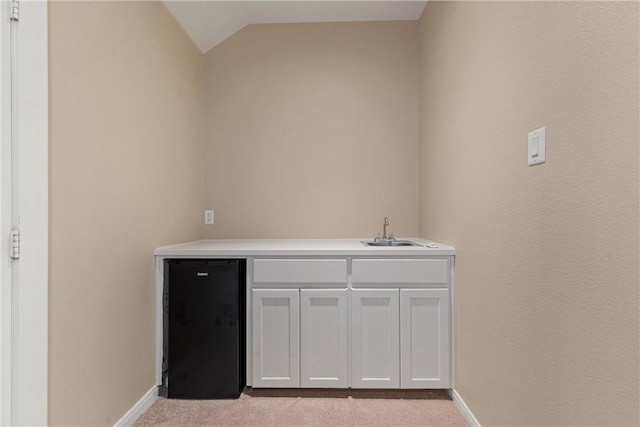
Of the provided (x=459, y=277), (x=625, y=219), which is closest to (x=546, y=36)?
(x=625, y=219)

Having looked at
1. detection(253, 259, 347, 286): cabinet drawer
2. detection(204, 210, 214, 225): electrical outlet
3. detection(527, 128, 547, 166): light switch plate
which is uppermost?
detection(527, 128, 547, 166): light switch plate

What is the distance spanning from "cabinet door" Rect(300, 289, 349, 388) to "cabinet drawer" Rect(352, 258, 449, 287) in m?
0.15

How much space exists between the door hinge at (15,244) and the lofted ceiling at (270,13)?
71.2 inches

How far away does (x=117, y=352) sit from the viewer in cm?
165

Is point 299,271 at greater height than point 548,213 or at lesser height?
lesser

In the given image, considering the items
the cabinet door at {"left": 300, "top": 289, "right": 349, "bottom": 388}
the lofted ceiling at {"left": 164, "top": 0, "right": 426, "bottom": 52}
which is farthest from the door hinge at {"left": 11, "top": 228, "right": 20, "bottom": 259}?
the lofted ceiling at {"left": 164, "top": 0, "right": 426, "bottom": 52}

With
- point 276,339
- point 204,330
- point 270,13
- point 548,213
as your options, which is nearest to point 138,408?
point 204,330

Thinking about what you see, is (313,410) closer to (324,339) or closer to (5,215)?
(324,339)

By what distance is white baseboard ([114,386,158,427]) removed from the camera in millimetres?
1695

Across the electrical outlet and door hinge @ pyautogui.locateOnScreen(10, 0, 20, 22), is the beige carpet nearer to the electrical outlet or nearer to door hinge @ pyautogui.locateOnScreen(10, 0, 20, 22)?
the electrical outlet

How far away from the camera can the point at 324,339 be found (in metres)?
2.00

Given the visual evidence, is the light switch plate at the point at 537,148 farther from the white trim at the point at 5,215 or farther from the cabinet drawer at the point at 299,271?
the white trim at the point at 5,215

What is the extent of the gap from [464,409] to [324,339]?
819 mm

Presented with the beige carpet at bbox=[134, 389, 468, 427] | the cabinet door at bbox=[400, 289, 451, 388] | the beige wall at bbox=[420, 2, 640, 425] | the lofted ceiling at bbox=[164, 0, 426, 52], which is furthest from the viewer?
the lofted ceiling at bbox=[164, 0, 426, 52]
